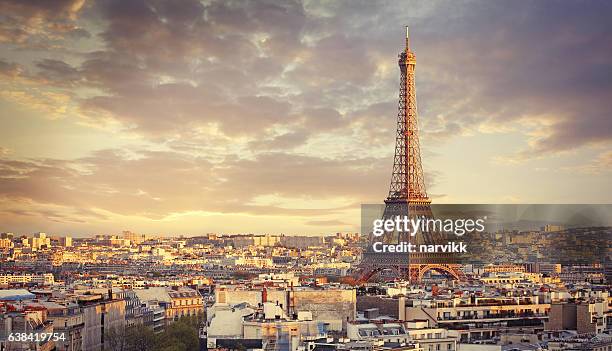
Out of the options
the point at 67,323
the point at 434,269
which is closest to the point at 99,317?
the point at 67,323

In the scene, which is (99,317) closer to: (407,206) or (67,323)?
(67,323)

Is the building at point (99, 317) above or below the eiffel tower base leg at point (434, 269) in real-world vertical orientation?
below

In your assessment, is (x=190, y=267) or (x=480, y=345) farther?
(x=190, y=267)

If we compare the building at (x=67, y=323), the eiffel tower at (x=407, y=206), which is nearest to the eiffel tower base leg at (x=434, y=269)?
the eiffel tower at (x=407, y=206)

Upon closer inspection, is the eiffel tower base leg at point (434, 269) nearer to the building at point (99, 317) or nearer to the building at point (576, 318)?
the building at point (99, 317)

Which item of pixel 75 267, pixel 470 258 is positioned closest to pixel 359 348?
pixel 470 258

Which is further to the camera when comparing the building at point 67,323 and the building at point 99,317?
the building at point 99,317

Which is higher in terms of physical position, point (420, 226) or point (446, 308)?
point (420, 226)

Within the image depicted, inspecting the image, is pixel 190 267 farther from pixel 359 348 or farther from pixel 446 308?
pixel 359 348
